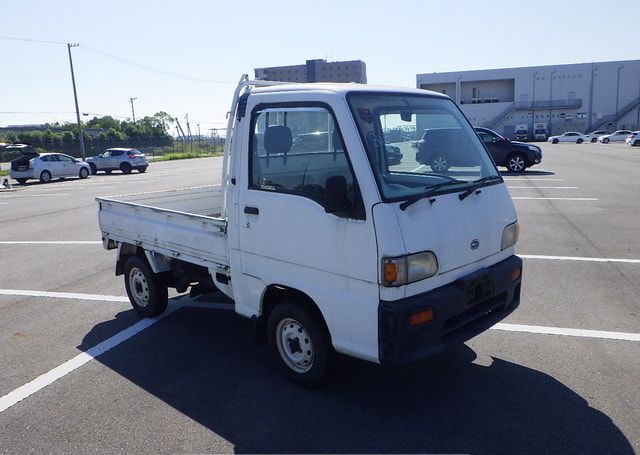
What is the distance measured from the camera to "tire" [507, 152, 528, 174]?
69.1 feet

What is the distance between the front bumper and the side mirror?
26.4 inches

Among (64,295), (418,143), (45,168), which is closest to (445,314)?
(418,143)

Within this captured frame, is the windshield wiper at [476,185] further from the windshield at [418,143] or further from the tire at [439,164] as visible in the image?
the tire at [439,164]

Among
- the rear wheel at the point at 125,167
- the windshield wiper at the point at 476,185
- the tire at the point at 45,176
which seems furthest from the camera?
the rear wheel at the point at 125,167

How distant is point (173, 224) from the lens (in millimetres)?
5016

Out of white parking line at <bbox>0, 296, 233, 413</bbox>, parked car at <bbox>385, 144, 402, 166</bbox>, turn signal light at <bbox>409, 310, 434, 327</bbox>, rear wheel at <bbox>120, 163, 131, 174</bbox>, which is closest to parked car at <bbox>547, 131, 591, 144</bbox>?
rear wheel at <bbox>120, 163, 131, 174</bbox>

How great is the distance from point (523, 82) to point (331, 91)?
3578 inches

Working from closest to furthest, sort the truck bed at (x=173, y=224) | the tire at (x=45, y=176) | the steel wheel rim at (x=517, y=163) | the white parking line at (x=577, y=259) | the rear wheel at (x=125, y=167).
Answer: the truck bed at (x=173, y=224)
the white parking line at (x=577, y=259)
the steel wheel rim at (x=517, y=163)
the tire at (x=45, y=176)
the rear wheel at (x=125, y=167)

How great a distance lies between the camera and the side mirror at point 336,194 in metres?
3.31

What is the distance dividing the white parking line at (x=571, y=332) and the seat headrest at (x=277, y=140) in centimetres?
281

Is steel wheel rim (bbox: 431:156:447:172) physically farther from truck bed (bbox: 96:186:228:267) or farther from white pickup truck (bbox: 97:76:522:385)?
truck bed (bbox: 96:186:228:267)

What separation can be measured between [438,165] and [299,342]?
178 centimetres

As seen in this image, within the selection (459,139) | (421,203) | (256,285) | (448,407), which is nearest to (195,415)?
(256,285)

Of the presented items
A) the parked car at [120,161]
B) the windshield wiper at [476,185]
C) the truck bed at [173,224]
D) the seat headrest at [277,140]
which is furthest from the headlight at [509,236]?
the parked car at [120,161]
